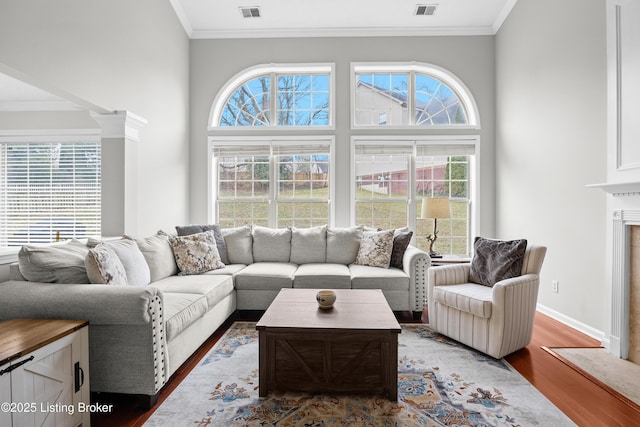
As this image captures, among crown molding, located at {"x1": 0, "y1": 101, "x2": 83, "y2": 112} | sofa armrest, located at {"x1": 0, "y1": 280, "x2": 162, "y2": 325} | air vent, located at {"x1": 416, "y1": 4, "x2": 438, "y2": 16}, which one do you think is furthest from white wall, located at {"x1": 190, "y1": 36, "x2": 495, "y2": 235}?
sofa armrest, located at {"x1": 0, "y1": 280, "x2": 162, "y2": 325}

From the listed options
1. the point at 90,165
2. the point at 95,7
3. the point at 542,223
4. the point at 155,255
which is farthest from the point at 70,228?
the point at 542,223

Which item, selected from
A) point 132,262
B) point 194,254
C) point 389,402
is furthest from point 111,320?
point 194,254

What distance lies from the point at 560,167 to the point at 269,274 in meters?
3.12

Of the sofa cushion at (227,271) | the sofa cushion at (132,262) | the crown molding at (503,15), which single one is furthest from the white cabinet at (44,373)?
the crown molding at (503,15)

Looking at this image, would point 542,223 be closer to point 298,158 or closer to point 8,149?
point 298,158

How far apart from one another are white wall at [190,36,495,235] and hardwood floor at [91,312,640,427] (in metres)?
2.28

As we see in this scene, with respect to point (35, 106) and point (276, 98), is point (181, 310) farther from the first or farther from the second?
point (35, 106)

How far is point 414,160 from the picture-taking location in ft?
16.8

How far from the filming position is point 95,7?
3193mm

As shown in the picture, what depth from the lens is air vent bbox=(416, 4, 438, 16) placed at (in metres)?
4.58

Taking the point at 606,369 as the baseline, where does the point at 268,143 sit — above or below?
above

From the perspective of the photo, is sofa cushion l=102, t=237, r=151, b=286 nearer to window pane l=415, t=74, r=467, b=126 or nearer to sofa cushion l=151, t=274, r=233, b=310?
sofa cushion l=151, t=274, r=233, b=310

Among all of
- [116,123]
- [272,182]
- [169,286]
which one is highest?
[116,123]

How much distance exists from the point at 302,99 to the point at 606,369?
4523 mm
